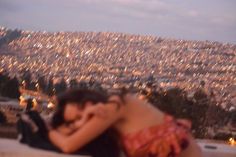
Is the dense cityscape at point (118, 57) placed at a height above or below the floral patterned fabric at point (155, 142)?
below

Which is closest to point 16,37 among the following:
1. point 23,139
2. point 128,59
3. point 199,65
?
point 128,59

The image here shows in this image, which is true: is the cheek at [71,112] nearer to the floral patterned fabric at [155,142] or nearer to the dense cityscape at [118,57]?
the floral patterned fabric at [155,142]

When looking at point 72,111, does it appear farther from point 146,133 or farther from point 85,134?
point 146,133

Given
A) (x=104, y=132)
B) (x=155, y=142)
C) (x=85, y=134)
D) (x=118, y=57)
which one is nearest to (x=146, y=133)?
(x=155, y=142)

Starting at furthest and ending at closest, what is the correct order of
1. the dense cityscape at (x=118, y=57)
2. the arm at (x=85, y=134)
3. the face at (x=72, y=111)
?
the dense cityscape at (x=118, y=57) → the face at (x=72, y=111) → the arm at (x=85, y=134)

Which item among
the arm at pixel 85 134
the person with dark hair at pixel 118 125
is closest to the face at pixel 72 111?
the person with dark hair at pixel 118 125

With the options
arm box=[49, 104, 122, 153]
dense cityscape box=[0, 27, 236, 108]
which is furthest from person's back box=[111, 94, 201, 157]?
dense cityscape box=[0, 27, 236, 108]
